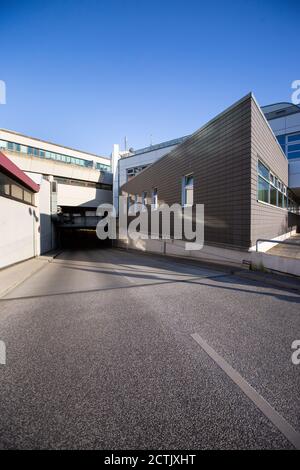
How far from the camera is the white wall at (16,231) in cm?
988

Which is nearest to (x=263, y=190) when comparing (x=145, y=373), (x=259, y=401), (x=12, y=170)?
(x=259, y=401)

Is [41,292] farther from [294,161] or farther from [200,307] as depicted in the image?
[294,161]

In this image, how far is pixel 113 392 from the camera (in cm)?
226

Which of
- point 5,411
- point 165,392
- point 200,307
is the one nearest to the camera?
point 5,411

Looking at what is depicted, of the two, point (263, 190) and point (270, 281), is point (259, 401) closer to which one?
point (270, 281)

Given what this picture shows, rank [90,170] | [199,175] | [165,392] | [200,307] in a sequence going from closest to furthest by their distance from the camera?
[165,392] < [200,307] < [199,175] < [90,170]

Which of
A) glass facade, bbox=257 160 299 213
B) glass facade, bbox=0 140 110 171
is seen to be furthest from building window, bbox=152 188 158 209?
glass facade, bbox=0 140 110 171

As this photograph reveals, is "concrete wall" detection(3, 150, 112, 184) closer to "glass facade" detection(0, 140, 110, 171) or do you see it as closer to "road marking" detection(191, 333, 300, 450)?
"glass facade" detection(0, 140, 110, 171)

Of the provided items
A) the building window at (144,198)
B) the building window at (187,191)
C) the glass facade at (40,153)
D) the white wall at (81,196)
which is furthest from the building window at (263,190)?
the glass facade at (40,153)

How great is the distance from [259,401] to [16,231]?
13027 millimetres

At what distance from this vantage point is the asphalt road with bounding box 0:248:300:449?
70.2 inches

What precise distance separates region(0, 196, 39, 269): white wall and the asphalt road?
602 centimetres
